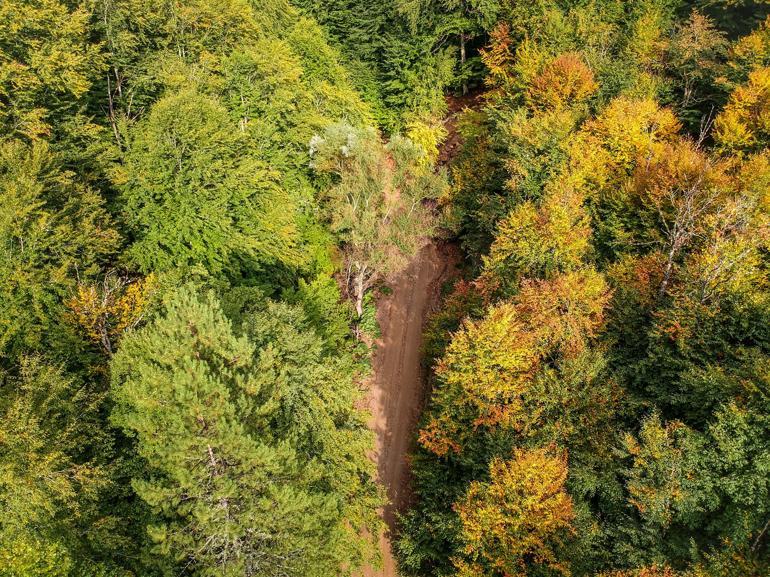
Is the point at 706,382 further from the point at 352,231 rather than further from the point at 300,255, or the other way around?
the point at 300,255

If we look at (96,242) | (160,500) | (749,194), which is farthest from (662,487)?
(96,242)

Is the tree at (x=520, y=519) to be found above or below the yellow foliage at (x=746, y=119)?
below

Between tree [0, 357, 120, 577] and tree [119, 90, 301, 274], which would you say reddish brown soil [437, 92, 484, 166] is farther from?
tree [0, 357, 120, 577]

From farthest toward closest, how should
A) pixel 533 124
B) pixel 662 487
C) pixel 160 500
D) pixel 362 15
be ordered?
1. pixel 362 15
2. pixel 533 124
3. pixel 662 487
4. pixel 160 500

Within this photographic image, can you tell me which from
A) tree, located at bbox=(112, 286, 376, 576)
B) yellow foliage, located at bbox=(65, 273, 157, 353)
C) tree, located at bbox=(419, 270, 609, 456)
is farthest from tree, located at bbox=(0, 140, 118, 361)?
tree, located at bbox=(419, 270, 609, 456)

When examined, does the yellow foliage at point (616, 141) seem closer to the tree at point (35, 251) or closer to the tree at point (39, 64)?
the tree at point (39, 64)

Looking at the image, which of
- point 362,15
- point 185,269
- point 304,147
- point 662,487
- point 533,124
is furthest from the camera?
point 362,15


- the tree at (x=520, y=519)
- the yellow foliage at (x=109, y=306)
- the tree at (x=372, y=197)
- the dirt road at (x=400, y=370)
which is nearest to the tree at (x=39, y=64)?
the yellow foliage at (x=109, y=306)
